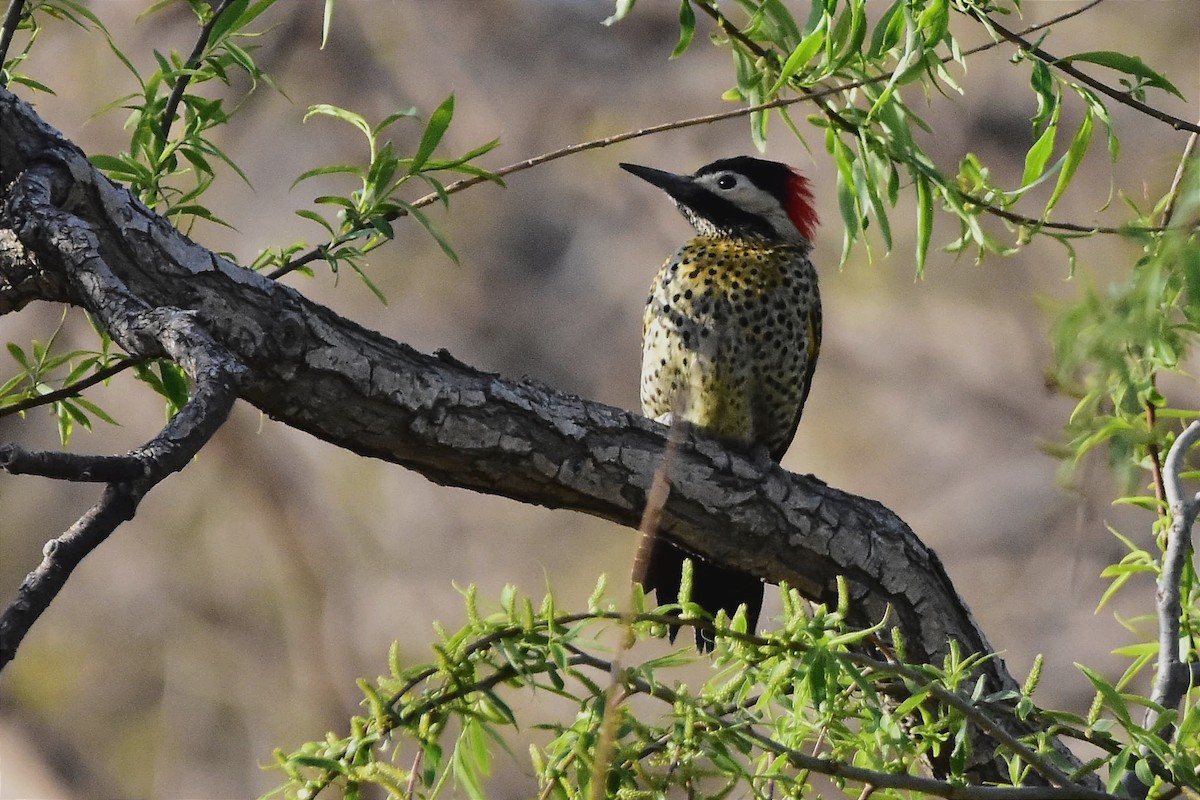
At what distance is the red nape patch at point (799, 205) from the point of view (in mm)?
2533

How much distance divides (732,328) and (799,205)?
41 centimetres

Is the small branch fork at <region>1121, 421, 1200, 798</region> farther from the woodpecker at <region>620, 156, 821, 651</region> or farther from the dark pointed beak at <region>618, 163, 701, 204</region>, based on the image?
the dark pointed beak at <region>618, 163, 701, 204</region>

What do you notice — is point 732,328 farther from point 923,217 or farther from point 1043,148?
point 1043,148

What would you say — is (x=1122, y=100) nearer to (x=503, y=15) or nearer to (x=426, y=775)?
(x=426, y=775)

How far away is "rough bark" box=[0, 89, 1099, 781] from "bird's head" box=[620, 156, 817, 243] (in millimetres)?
845

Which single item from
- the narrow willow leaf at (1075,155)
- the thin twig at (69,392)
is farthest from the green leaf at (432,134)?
the narrow willow leaf at (1075,155)

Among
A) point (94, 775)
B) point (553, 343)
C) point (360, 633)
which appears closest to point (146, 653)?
point (94, 775)

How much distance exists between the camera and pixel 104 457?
87 cm

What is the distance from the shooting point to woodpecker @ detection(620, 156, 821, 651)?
219 cm

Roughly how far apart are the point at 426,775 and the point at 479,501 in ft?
10.9

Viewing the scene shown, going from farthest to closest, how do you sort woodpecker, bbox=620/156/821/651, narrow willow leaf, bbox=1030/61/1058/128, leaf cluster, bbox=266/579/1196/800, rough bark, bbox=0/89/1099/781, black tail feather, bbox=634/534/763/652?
woodpecker, bbox=620/156/821/651 → black tail feather, bbox=634/534/763/652 → narrow willow leaf, bbox=1030/61/1058/128 → rough bark, bbox=0/89/1099/781 → leaf cluster, bbox=266/579/1196/800

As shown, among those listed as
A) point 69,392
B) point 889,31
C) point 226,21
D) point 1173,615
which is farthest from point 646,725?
point 226,21

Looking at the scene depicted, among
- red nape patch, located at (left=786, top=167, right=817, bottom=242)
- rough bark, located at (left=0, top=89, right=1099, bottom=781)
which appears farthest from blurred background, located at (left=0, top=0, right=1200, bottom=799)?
rough bark, located at (left=0, top=89, right=1099, bottom=781)

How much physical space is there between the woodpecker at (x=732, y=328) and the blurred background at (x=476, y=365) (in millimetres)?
1644
